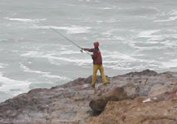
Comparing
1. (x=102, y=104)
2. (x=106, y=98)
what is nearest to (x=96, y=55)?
(x=106, y=98)

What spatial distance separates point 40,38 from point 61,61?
7.13 meters

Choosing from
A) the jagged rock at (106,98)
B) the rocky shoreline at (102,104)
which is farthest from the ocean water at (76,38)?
the jagged rock at (106,98)

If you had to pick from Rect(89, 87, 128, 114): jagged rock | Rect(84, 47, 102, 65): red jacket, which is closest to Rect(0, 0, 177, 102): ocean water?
Rect(84, 47, 102, 65): red jacket

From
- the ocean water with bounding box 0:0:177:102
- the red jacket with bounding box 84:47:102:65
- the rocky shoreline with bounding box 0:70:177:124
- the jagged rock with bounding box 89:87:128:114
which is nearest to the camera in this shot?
the rocky shoreline with bounding box 0:70:177:124

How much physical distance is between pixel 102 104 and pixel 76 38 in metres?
28.7

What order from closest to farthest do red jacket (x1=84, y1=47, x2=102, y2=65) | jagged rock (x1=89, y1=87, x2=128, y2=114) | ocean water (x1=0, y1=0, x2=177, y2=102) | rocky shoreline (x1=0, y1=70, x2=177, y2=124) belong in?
1. rocky shoreline (x1=0, y1=70, x2=177, y2=124)
2. jagged rock (x1=89, y1=87, x2=128, y2=114)
3. red jacket (x1=84, y1=47, x2=102, y2=65)
4. ocean water (x1=0, y1=0, x2=177, y2=102)

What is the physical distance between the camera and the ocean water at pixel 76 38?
35.9 m

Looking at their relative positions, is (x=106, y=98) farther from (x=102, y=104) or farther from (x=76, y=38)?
(x=76, y=38)

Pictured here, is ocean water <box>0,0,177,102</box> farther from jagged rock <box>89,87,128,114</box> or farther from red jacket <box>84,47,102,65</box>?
jagged rock <box>89,87,128,114</box>

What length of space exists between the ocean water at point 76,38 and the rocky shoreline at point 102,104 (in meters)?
11.3

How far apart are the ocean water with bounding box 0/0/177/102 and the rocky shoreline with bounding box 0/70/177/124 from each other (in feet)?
37.0

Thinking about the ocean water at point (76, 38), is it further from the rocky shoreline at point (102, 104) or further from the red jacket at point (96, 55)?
the red jacket at point (96, 55)

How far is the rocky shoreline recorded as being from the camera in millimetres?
14922

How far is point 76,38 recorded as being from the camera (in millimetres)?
45250
